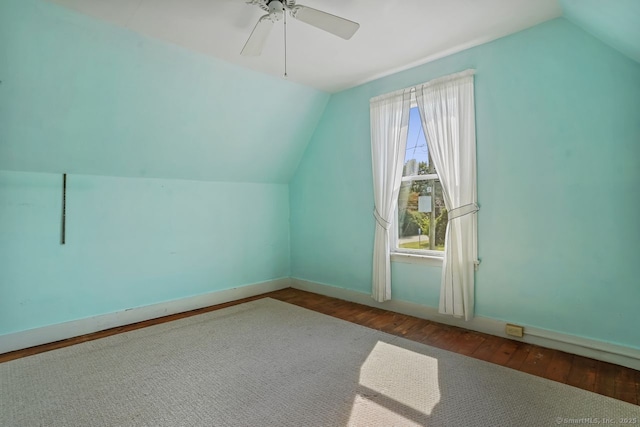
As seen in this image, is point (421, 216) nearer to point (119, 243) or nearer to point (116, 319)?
point (119, 243)

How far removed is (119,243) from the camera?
128 inches

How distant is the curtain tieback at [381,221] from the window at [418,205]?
0.16 metres

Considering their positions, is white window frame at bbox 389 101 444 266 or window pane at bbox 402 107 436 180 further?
window pane at bbox 402 107 436 180

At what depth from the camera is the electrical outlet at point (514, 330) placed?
8.73ft

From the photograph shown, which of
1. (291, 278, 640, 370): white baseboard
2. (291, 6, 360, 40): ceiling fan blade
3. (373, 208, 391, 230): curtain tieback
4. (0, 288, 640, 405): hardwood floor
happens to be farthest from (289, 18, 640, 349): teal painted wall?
(291, 6, 360, 40): ceiling fan blade

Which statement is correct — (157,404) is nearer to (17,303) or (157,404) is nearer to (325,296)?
(17,303)

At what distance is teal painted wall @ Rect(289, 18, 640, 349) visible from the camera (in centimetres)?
225

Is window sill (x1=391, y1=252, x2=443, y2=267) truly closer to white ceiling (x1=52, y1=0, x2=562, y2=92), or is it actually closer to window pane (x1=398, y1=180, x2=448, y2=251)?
window pane (x1=398, y1=180, x2=448, y2=251)

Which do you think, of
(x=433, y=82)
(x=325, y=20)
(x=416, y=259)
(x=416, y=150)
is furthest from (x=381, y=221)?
(x=325, y=20)

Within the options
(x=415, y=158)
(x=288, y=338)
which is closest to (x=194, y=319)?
(x=288, y=338)

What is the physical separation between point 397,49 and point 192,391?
3231mm

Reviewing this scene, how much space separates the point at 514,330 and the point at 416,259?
1.06 meters

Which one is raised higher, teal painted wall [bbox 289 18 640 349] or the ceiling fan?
the ceiling fan

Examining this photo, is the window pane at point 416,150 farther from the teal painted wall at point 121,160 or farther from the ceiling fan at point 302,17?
the ceiling fan at point 302,17
